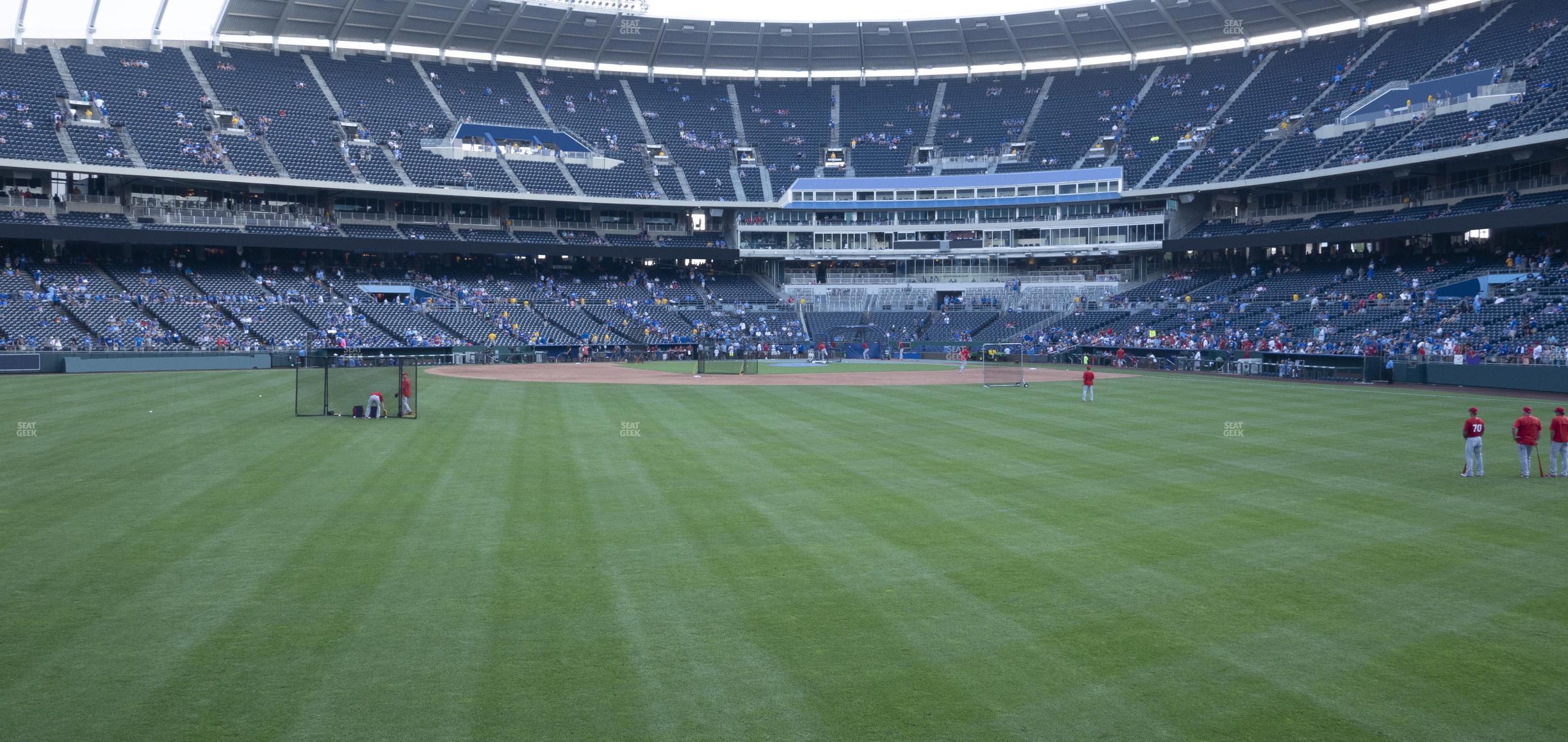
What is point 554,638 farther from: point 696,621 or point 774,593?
point 774,593

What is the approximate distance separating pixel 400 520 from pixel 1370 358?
46.2m

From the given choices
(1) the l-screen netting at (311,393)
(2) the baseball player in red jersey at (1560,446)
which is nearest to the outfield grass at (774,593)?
(2) the baseball player in red jersey at (1560,446)

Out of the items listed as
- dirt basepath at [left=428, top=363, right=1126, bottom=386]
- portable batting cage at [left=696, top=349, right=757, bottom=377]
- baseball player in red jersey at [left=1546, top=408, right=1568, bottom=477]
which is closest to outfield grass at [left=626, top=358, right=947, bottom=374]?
portable batting cage at [left=696, top=349, right=757, bottom=377]

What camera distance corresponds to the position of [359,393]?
28.9 m

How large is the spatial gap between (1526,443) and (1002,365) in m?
40.6

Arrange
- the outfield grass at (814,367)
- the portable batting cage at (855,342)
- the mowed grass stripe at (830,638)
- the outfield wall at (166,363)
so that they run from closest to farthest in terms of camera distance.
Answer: the mowed grass stripe at (830,638)
the outfield wall at (166,363)
the outfield grass at (814,367)
the portable batting cage at (855,342)

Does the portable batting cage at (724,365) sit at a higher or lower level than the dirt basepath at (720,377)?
higher

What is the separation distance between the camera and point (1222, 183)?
70125mm

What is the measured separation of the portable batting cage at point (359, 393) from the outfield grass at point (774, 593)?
569cm

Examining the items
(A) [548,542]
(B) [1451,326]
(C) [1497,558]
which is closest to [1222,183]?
(B) [1451,326]

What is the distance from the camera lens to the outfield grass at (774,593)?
25.0 ft

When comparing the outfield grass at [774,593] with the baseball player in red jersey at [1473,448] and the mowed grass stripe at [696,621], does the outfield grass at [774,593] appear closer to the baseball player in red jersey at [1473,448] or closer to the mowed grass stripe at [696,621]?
the mowed grass stripe at [696,621]

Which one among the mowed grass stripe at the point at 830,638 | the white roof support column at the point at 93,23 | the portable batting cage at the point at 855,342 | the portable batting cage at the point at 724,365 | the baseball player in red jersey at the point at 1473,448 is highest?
the white roof support column at the point at 93,23

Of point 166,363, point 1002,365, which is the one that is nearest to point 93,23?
point 166,363
